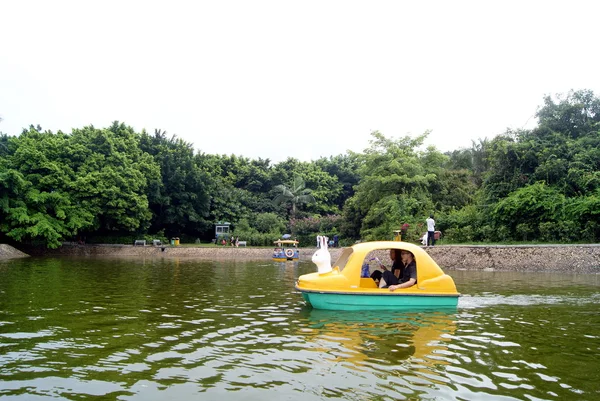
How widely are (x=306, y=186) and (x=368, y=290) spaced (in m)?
49.3

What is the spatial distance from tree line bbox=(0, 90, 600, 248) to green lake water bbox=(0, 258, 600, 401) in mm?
15036

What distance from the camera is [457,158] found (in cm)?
5209

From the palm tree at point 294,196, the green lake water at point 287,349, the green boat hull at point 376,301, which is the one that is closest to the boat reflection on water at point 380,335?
the green lake water at point 287,349

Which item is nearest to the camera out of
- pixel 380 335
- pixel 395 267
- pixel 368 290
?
pixel 380 335

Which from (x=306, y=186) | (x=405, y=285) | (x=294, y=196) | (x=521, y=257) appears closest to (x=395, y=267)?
(x=405, y=285)

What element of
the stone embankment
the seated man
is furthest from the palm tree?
the seated man

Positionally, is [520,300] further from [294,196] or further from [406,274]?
[294,196]

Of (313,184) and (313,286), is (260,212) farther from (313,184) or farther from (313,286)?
(313,286)

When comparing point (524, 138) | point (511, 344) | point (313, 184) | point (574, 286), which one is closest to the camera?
point (511, 344)

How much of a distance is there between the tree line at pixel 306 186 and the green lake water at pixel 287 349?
15.0 m

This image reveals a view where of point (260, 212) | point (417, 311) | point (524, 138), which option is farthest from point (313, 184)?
point (417, 311)

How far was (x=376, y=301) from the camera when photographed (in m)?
10.3

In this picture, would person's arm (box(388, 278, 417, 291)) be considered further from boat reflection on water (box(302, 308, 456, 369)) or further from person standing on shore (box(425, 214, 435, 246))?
person standing on shore (box(425, 214, 435, 246))

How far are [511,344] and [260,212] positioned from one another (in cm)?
4743
